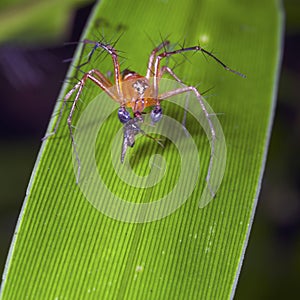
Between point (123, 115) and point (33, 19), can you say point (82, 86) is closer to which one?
point (123, 115)

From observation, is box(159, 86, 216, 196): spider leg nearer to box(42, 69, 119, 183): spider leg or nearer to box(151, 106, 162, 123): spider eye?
box(151, 106, 162, 123): spider eye

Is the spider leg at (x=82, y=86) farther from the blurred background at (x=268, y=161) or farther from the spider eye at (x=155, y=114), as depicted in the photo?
the blurred background at (x=268, y=161)

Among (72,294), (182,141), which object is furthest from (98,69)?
(72,294)

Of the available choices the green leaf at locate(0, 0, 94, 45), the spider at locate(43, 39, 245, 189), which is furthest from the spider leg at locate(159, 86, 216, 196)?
the green leaf at locate(0, 0, 94, 45)

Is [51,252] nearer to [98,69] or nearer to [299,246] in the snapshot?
[98,69]

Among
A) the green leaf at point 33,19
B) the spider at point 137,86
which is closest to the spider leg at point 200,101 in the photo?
the spider at point 137,86

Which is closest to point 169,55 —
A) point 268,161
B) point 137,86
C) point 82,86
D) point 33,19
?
point 137,86
